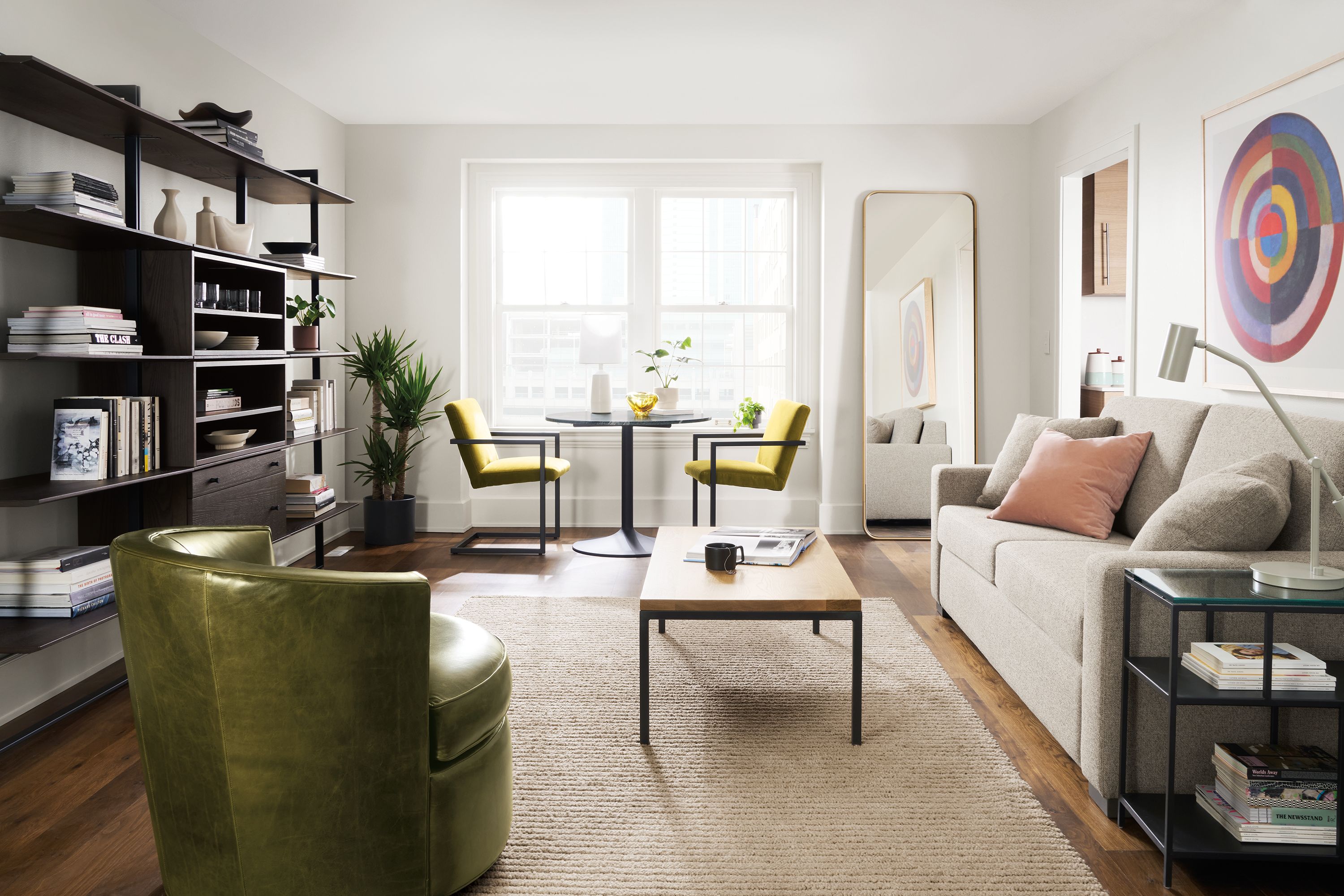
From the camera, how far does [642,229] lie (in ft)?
19.3

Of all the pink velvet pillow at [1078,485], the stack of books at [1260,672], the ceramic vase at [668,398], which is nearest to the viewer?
the stack of books at [1260,672]

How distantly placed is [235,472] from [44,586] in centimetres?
104

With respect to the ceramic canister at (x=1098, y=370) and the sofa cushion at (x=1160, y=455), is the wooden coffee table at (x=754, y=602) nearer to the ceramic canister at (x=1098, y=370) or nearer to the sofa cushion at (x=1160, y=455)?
the sofa cushion at (x=1160, y=455)

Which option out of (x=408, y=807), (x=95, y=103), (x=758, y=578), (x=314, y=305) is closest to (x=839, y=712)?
(x=758, y=578)

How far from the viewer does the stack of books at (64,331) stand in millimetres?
2643

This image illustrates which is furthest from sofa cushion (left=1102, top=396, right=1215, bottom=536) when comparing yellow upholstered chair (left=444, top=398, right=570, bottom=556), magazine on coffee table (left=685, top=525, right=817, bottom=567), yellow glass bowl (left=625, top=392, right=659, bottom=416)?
yellow upholstered chair (left=444, top=398, right=570, bottom=556)

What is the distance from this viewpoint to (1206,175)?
12.0 feet

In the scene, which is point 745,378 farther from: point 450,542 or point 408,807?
point 408,807

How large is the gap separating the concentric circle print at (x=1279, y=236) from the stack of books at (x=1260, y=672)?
5.50 ft

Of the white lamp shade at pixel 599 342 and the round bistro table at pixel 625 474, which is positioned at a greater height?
the white lamp shade at pixel 599 342

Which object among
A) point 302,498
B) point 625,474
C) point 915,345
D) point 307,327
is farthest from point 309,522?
point 915,345

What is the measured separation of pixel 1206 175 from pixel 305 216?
4432 mm

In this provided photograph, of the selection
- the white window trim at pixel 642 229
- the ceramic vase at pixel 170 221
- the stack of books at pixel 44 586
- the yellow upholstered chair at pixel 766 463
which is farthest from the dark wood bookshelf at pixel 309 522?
the yellow upholstered chair at pixel 766 463

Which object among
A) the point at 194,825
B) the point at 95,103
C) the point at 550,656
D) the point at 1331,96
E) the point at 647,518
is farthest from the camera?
the point at 647,518
